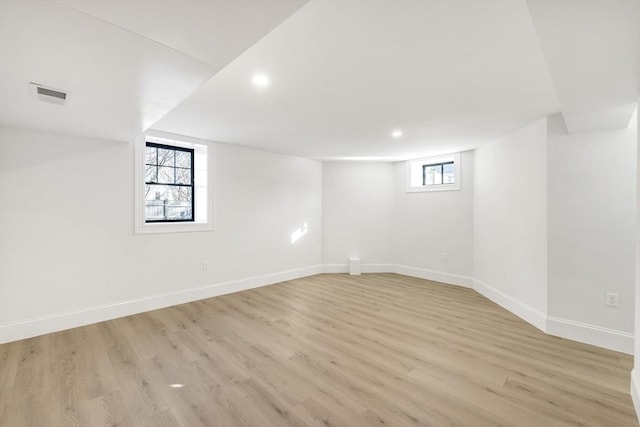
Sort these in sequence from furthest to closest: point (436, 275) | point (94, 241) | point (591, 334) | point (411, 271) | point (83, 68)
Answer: point (411, 271) → point (436, 275) → point (94, 241) → point (591, 334) → point (83, 68)

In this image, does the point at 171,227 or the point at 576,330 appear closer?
the point at 576,330

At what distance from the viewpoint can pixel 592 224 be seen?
9.33 ft

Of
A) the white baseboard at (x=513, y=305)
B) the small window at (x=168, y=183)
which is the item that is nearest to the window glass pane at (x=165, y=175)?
the small window at (x=168, y=183)

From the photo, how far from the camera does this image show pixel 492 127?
3523 millimetres

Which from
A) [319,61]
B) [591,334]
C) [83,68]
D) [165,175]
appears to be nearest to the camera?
[83,68]

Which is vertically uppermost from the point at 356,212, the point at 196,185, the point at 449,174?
the point at 449,174

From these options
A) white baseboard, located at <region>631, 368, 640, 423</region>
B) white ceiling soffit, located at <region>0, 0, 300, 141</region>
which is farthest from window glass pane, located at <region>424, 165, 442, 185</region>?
white ceiling soffit, located at <region>0, 0, 300, 141</region>

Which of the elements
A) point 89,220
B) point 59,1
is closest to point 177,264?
point 89,220

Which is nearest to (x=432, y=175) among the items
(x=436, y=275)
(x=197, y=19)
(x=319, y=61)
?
(x=436, y=275)

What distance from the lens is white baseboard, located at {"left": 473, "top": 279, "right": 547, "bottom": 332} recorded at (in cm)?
312

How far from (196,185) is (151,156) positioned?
2.34 ft

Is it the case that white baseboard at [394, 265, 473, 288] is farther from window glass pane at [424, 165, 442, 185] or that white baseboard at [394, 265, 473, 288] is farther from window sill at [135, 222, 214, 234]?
window sill at [135, 222, 214, 234]

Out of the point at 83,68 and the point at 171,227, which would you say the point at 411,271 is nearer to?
the point at 171,227

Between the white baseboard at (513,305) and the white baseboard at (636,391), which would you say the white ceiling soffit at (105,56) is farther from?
the white baseboard at (513,305)
